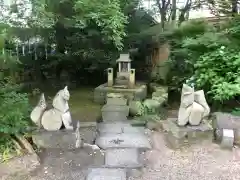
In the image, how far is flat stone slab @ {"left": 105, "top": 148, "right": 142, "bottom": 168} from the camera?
415cm

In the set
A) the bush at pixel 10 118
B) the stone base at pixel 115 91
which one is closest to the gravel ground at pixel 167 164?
the bush at pixel 10 118

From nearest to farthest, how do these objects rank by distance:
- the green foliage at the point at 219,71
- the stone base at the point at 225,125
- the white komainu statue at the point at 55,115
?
the white komainu statue at the point at 55,115 → the stone base at the point at 225,125 → the green foliage at the point at 219,71

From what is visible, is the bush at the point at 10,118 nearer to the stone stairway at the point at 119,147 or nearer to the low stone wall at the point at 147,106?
the stone stairway at the point at 119,147

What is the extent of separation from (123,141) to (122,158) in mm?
752

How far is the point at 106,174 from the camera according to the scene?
3830mm

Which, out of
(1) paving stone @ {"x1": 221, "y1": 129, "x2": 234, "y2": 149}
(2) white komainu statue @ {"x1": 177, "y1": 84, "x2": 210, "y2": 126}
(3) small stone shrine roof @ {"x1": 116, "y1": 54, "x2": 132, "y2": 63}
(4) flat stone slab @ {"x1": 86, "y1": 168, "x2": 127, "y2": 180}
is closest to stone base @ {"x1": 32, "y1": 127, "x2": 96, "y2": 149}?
(4) flat stone slab @ {"x1": 86, "y1": 168, "x2": 127, "y2": 180}

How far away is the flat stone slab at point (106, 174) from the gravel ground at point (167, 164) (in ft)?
0.48

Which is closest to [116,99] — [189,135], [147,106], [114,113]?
[114,113]

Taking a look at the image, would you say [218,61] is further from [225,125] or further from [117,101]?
[117,101]

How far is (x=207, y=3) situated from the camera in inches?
457

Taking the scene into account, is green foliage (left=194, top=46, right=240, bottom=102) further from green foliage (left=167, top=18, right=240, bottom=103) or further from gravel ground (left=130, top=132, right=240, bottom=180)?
→ gravel ground (left=130, top=132, right=240, bottom=180)

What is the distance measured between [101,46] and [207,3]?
4.58 meters

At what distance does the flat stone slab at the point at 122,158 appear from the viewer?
13.6ft

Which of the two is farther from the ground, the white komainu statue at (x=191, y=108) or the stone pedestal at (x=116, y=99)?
the white komainu statue at (x=191, y=108)
